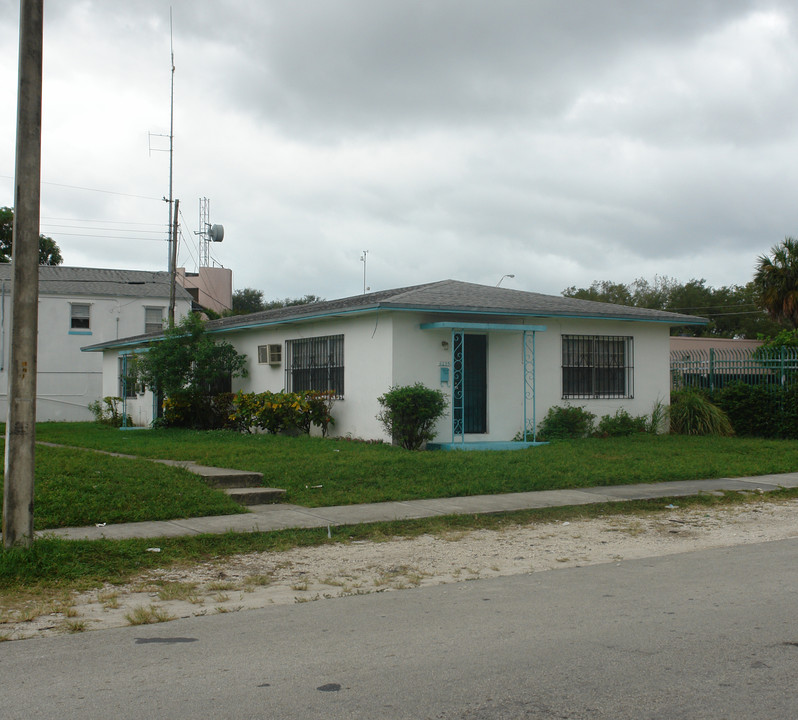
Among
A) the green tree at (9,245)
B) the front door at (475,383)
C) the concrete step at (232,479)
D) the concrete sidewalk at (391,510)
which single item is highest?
the green tree at (9,245)

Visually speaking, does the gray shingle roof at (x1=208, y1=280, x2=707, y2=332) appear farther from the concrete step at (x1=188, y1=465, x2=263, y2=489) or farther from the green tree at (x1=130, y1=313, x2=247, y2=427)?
the concrete step at (x1=188, y1=465, x2=263, y2=489)

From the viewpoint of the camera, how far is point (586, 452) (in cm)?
1636

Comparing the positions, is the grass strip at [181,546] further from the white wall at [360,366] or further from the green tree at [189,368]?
the green tree at [189,368]

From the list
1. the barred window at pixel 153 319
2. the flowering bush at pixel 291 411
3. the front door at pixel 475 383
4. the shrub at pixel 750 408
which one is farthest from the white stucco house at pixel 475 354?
the barred window at pixel 153 319

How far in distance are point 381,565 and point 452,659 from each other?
302 cm

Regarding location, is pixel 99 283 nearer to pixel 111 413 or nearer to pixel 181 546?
pixel 111 413

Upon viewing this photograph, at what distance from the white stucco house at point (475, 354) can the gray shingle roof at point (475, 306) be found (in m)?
0.03

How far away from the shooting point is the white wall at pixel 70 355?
115ft

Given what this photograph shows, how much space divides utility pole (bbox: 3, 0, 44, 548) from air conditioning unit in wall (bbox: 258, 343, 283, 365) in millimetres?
13712

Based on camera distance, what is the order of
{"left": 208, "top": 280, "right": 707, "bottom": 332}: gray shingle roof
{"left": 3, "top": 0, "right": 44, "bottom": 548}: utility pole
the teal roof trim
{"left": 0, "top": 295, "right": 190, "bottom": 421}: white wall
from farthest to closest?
{"left": 0, "top": 295, "right": 190, "bottom": 421}: white wall → {"left": 208, "top": 280, "right": 707, "bottom": 332}: gray shingle roof → the teal roof trim → {"left": 3, "top": 0, "right": 44, "bottom": 548}: utility pole

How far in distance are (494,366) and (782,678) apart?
13.9 meters

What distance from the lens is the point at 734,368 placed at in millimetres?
21500

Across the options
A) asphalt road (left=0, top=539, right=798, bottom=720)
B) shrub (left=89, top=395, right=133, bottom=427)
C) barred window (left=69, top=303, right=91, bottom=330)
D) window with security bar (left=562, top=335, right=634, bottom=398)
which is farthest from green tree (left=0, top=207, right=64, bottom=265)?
asphalt road (left=0, top=539, right=798, bottom=720)

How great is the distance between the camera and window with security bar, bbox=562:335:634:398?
19.7m
